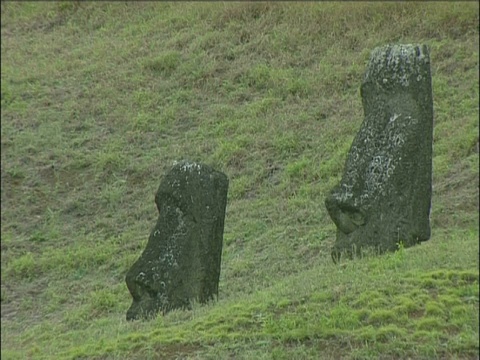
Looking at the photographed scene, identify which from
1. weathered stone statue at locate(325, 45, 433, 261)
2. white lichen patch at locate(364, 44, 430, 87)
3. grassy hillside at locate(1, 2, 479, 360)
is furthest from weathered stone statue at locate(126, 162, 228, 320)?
white lichen patch at locate(364, 44, 430, 87)

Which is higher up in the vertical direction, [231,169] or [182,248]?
[182,248]

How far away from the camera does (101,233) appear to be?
18.6m

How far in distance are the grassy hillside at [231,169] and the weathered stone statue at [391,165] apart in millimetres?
497

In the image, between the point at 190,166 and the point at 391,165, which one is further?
the point at 190,166

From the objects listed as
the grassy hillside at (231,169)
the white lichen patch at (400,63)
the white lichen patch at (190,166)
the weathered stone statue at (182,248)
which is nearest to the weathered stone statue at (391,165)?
the white lichen patch at (400,63)

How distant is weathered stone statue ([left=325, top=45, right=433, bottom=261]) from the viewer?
35.1ft

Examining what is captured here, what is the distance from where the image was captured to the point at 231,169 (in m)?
19.9

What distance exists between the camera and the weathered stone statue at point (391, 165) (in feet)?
35.1

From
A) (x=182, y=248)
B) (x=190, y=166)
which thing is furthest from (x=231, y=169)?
(x=182, y=248)

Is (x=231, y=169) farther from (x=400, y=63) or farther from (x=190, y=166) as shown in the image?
(x=400, y=63)

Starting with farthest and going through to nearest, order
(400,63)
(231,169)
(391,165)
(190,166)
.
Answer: (231,169), (190,166), (400,63), (391,165)

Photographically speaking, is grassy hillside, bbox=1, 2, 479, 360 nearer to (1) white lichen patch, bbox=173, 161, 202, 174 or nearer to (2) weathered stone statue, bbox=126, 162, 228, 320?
(2) weathered stone statue, bbox=126, 162, 228, 320

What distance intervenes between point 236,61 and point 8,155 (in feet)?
22.3

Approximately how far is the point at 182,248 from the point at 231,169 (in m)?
8.74
